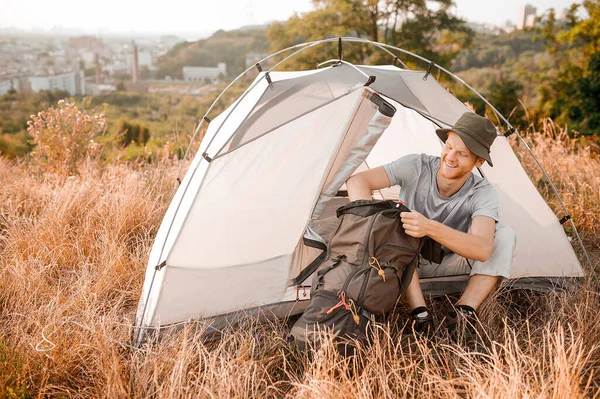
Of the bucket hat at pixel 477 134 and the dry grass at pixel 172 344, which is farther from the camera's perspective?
the bucket hat at pixel 477 134

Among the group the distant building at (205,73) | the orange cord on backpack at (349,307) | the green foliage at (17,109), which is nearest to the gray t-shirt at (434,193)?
the orange cord on backpack at (349,307)

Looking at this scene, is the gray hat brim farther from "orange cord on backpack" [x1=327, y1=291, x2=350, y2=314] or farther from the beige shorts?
"orange cord on backpack" [x1=327, y1=291, x2=350, y2=314]

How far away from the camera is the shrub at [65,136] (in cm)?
464

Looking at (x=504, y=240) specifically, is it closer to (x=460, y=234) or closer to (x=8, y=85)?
(x=460, y=234)

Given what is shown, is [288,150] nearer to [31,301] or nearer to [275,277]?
[275,277]

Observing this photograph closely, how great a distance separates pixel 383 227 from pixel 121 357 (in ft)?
3.97

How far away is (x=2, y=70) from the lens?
1513 inches

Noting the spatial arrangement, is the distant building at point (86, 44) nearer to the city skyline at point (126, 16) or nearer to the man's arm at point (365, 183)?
the city skyline at point (126, 16)

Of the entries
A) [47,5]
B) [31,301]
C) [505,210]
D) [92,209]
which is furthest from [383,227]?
[47,5]

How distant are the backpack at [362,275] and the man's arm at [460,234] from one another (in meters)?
0.06

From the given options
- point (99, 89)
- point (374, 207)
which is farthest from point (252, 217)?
point (99, 89)

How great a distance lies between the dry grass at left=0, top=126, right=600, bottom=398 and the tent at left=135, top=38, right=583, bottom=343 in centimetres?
22

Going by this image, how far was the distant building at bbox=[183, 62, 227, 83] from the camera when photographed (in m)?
52.0

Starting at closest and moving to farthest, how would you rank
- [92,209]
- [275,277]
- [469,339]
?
[469,339] < [275,277] < [92,209]
